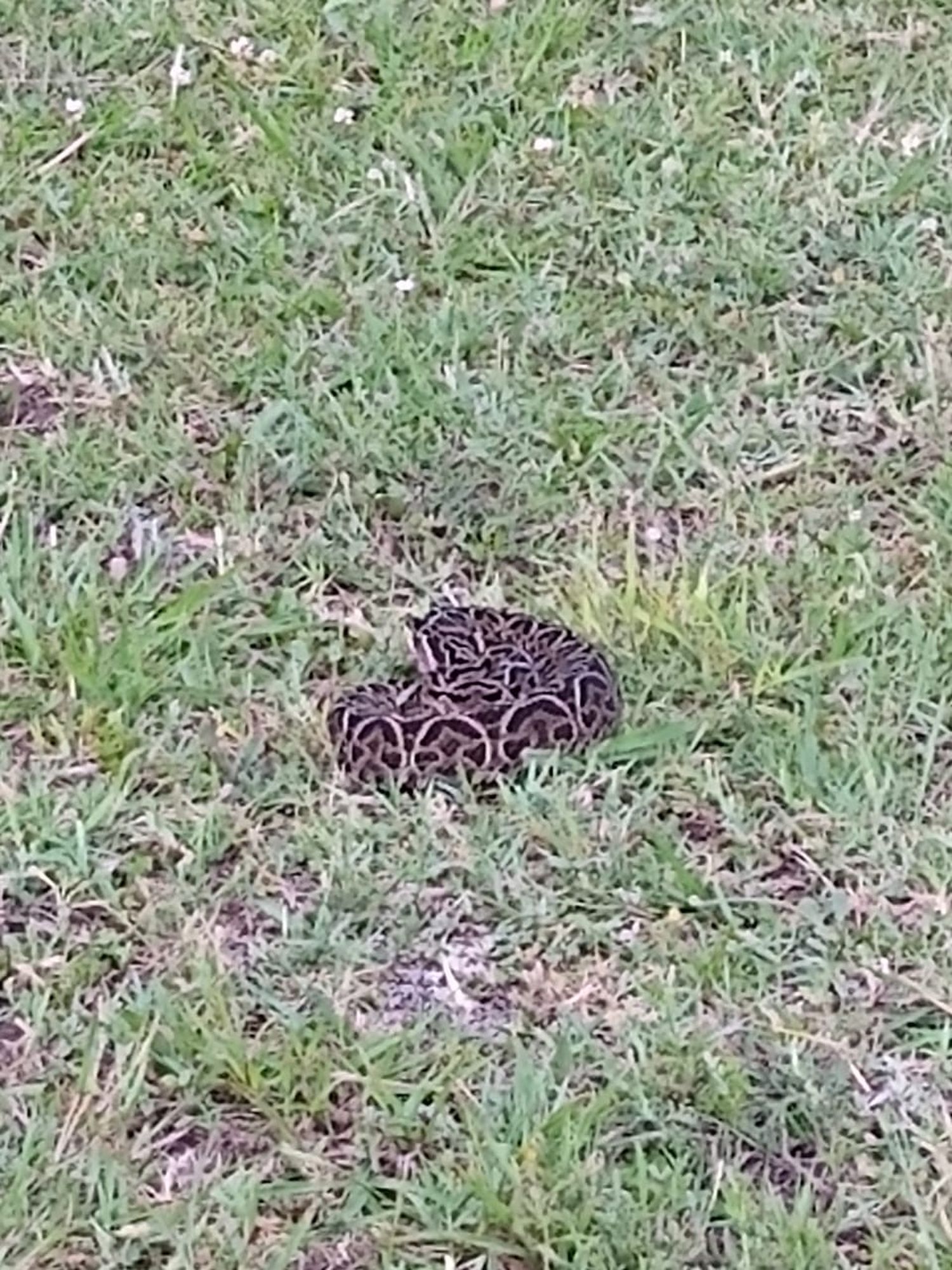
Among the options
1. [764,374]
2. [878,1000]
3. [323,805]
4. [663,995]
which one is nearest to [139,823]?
[323,805]

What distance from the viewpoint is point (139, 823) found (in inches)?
139

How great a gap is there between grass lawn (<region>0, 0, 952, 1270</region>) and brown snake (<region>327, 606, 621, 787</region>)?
0.05 metres

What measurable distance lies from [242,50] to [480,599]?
205 centimetres

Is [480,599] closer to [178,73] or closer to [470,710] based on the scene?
[470,710]

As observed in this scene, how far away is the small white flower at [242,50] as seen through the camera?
5.52 metres

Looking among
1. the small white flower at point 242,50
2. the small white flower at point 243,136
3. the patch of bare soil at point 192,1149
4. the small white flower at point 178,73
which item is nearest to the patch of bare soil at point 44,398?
the small white flower at point 243,136

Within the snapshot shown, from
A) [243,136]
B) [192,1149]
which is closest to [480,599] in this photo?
[192,1149]

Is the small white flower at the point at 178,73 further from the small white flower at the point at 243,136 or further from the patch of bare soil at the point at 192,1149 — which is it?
the patch of bare soil at the point at 192,1149

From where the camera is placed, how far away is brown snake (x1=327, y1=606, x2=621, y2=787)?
11.9ft

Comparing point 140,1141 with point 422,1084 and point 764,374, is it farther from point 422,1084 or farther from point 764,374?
point 764,374

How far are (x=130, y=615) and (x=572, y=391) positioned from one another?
110 centimetres

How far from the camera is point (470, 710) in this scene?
368 cm

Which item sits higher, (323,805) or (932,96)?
(932,96)

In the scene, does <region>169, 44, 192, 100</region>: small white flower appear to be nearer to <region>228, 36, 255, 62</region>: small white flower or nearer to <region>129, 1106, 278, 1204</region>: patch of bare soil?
<region>228, 36, 255, 62</region>: small white flower
